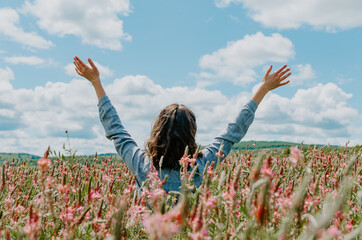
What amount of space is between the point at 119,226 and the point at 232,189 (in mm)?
724

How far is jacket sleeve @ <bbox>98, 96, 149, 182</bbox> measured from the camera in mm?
3416

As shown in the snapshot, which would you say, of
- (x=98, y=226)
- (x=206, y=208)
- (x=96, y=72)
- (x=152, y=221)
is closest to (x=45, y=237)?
(x=98, y=226)

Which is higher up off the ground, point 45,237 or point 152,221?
point 152,221

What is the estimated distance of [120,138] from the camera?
3518 millimetres

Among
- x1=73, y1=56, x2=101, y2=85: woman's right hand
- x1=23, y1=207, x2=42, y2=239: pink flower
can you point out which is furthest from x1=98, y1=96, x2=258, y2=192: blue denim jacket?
x1=23, y1=207, x2=42, y2=239: pink flower

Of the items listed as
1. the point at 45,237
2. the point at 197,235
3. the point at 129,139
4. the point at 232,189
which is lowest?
the point at 45,237

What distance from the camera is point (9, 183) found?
4945 millimetres

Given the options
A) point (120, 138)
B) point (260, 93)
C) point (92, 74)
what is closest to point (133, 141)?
point (120, 138)

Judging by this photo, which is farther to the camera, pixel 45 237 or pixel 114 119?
pixel 114 119

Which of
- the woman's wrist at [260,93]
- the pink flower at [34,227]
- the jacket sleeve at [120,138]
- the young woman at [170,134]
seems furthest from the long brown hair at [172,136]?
the pink flower at [34,227]

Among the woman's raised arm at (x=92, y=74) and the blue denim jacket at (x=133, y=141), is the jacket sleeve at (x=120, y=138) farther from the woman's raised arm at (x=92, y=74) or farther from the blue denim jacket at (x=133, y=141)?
the woman's raised arm at (x=92, y=74)

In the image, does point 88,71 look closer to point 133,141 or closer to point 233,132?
point 133,141

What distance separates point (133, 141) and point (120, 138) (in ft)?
0.49

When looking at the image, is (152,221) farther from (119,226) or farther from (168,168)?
(168,168)
